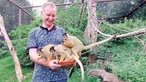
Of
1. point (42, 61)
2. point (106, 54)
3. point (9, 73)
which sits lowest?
point (9, 73)

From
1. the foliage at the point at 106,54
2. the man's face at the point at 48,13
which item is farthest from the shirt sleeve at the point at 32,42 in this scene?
the foliage at the point at 106,54

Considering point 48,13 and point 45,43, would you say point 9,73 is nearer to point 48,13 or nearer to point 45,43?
point 45,43

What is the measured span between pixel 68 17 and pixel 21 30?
1.03 metres

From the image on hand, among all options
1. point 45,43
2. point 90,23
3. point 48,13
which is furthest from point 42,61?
point 90,23

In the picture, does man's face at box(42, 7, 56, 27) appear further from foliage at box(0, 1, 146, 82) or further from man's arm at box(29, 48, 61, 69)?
foliage at box(0, 1, 146, 82)

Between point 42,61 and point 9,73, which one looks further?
point 9,73

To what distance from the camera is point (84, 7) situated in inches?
226

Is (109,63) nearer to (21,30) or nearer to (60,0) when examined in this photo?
(21,30)

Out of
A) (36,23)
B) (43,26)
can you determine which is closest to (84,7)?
(36,23)

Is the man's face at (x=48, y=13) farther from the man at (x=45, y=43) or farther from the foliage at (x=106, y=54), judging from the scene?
the foliage at (x=106, y=54)

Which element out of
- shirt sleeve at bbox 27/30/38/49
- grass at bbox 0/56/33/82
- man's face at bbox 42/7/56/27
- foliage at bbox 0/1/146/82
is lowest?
grass at bbox 0/56/33/82

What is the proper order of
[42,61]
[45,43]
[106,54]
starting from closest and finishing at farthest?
[42,61] → [45,43] → [106,54]

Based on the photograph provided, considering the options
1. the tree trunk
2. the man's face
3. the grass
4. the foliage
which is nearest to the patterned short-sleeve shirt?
the man's face

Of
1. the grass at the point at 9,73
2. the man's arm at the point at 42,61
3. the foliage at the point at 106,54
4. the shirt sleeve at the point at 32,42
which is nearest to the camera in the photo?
the man's arm at the point at 42,61
